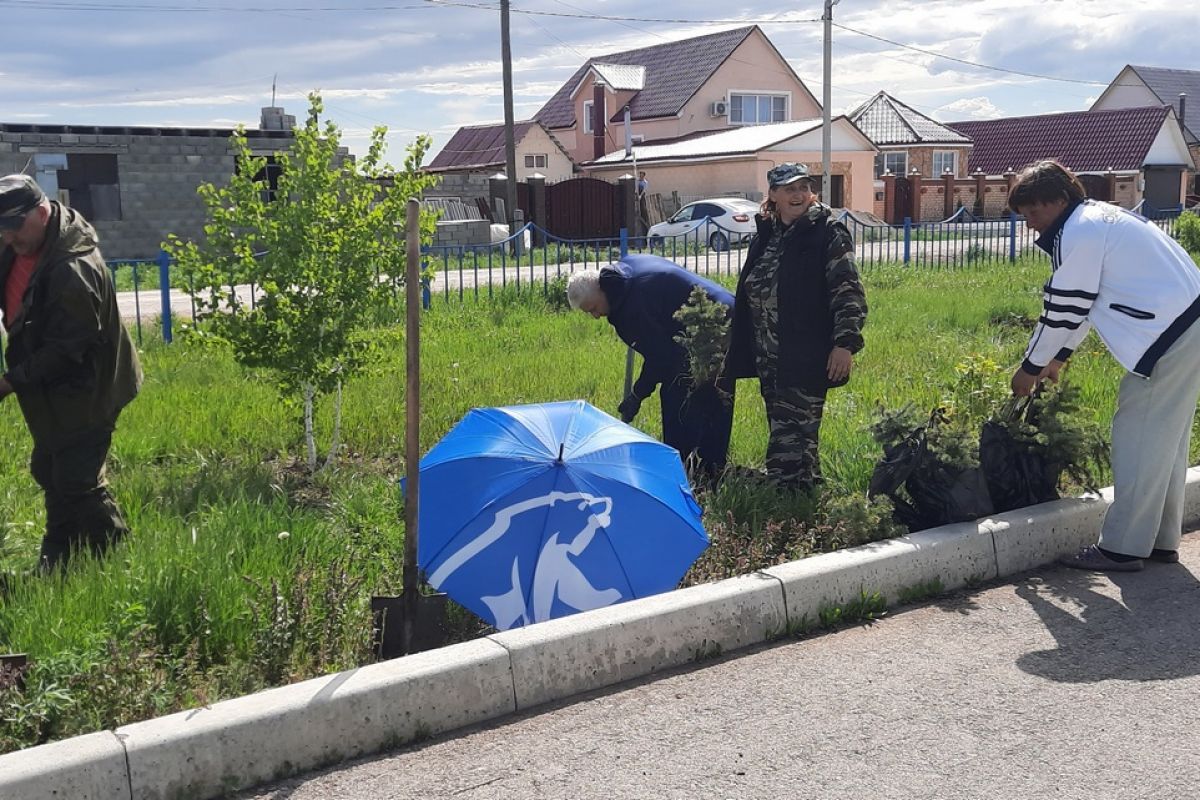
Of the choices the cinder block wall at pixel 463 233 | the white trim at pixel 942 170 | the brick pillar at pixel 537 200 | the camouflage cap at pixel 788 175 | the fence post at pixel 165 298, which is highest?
the white trim at pixel 942 170

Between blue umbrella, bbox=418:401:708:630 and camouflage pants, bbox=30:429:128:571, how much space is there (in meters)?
1.39

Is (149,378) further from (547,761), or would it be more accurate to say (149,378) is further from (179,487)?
(547,761)

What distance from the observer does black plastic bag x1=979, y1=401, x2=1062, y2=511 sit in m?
5.61

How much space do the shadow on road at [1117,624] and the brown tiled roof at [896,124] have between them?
135 ft

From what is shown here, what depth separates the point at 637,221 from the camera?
3344 centimetres

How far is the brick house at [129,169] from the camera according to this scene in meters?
25.1

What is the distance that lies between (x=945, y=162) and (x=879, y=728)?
4486 cm

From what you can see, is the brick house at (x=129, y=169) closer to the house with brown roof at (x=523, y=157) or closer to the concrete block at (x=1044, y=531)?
the house with brown roof at (x=523, y=157)

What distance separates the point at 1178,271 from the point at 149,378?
731 centimetres

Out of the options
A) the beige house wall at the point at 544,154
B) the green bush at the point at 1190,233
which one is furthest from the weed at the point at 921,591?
the beige house wall at the point at 544,154

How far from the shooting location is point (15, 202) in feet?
14.9

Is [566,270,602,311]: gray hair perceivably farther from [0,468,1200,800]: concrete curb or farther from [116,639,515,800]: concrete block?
[116,639,515,800]: concrete block

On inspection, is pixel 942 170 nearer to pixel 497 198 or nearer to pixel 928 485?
pixel 497 198

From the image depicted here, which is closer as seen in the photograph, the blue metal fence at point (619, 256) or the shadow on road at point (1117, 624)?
the shadow on road at point (1117, 624)
